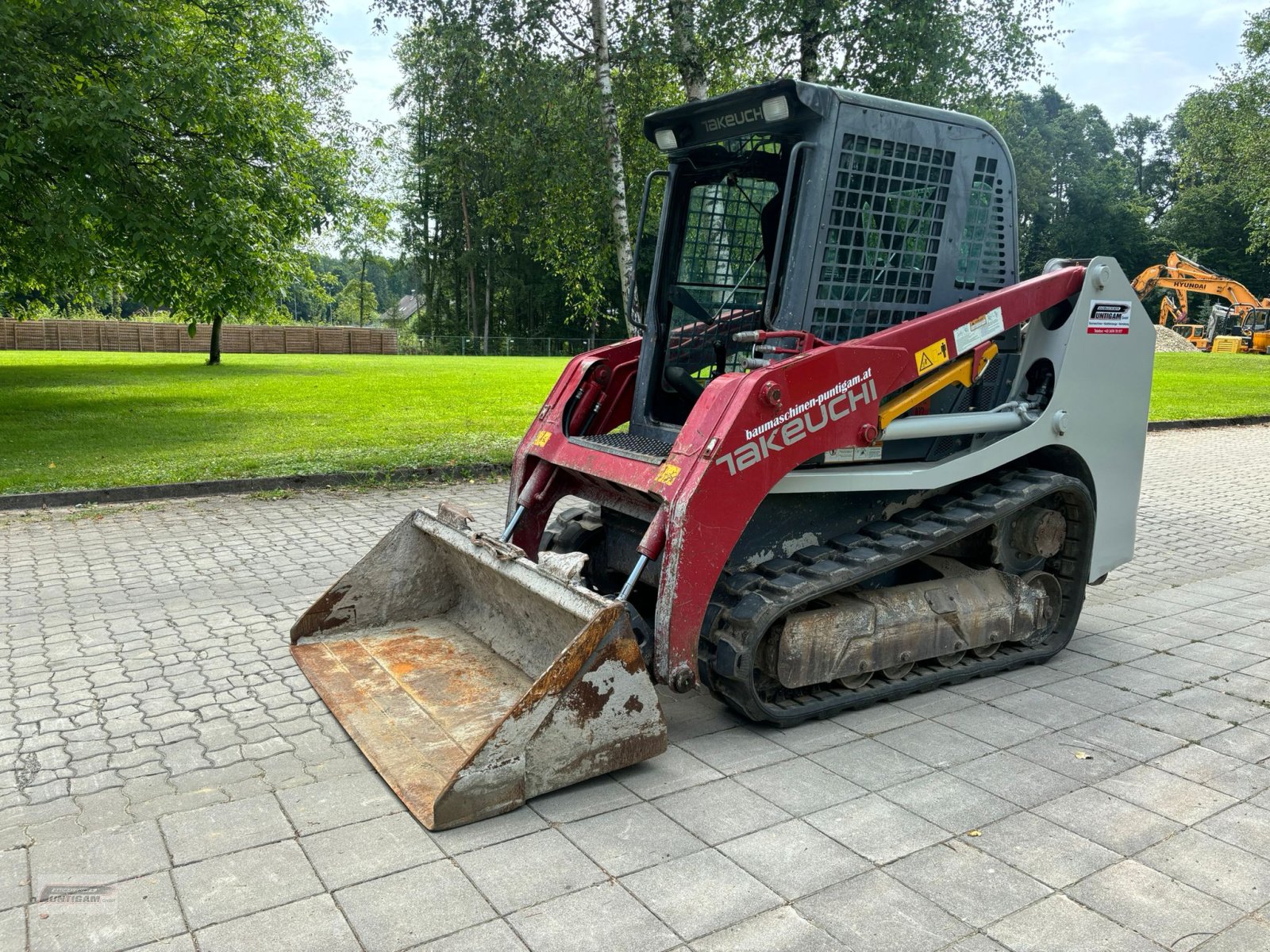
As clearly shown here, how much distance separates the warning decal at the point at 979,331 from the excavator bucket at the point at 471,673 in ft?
7.48

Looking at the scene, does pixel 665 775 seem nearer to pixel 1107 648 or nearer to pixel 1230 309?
pixel 1107 648

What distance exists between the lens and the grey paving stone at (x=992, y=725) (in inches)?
174

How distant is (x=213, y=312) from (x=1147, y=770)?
13.4 m

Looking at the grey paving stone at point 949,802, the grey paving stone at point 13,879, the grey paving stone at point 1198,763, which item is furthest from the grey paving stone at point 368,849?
the grey paving stone at point 1198,763

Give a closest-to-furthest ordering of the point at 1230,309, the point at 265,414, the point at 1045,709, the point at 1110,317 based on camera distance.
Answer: the point at 1045,709 < the point at 1110,317 < the point at 265,414 < the point at 1230,309

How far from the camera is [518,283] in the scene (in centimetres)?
5981

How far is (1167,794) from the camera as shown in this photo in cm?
392

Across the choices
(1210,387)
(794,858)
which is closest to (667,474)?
(794,858)

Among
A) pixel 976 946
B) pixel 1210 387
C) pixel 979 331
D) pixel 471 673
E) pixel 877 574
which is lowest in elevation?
pixel 976 946

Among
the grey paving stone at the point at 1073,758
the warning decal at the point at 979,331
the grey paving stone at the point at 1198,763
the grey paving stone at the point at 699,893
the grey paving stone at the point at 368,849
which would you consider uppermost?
the warning decal at the point at 979,331

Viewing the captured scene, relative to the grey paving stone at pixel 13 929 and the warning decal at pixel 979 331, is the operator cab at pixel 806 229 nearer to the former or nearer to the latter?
the warning decal at pixel 979 331

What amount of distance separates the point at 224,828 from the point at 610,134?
10.4 metres

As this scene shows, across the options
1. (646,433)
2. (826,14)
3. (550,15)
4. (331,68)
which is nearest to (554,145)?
(550,15)

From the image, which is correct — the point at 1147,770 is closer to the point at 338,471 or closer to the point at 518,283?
the point at 338,471
